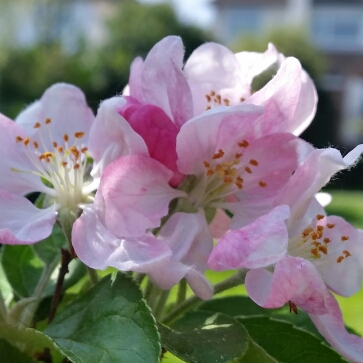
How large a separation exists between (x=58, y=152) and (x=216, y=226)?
172mm

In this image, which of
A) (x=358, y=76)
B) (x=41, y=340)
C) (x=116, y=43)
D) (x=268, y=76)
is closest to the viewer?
(x=41, y=340)

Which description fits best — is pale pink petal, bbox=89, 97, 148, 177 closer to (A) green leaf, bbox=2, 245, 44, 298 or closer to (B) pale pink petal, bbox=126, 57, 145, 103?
(B) pale pink petal, bbox=126, 57, 145, 103

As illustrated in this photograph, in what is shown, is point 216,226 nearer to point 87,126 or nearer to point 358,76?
point 87,126

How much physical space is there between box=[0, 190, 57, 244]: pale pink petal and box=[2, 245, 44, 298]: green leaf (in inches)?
5.5

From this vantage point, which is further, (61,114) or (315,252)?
(61,114)

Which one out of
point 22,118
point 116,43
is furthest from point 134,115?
point 116,43

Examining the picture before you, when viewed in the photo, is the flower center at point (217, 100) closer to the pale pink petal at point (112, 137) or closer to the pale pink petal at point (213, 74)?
the pale pink petal at point (213, 74)

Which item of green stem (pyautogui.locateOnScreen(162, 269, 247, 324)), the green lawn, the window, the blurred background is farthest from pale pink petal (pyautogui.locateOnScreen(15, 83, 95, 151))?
the window

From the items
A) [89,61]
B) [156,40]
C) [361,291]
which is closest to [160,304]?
[361,291]

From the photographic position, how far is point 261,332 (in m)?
0.56

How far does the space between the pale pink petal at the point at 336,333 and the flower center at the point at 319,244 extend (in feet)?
0.13

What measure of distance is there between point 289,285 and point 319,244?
4.3 inches

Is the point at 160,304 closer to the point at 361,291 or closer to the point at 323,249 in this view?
the point at 323,249

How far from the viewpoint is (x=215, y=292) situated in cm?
50
